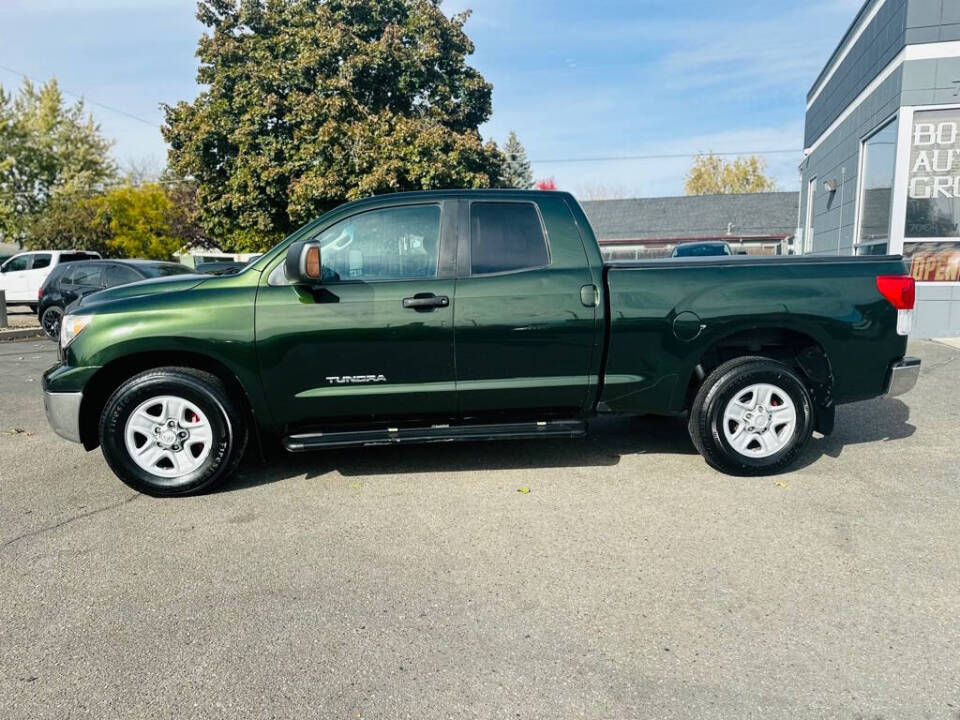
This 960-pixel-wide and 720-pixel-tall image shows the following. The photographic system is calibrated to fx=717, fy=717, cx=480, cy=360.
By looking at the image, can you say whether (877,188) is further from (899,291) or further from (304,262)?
(304,262)

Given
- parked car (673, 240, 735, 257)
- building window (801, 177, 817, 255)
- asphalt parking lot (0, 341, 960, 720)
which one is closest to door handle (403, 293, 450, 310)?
asphalt parking lot (0, 341, 960, 720)

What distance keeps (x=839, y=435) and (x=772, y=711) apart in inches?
164

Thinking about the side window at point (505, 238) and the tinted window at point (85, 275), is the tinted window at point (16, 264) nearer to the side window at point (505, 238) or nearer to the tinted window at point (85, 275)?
the tinted window at point (85, 275)

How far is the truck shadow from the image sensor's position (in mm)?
5199

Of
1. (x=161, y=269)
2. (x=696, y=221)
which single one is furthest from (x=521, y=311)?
(x=696, y=221)

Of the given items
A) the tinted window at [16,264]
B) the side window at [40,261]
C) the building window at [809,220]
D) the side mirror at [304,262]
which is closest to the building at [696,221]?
the building window at [809,220]

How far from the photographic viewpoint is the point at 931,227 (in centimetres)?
1209

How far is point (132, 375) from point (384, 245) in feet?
6.24

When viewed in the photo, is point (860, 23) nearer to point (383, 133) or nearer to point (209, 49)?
point (383, 133)

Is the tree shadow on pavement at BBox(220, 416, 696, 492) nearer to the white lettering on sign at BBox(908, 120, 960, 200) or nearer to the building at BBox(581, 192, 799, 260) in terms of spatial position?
the white lettering on sign at BBox(908, 120, 960, 200)

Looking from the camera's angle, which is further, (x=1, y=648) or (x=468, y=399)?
(x=468, y=399)

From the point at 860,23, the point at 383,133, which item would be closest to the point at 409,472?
the point at 860,23

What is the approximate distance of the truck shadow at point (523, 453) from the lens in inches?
205

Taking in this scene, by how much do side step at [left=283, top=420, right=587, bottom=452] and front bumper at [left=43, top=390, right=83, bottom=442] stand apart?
1.33 metres
